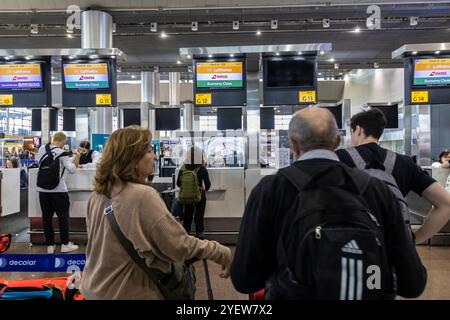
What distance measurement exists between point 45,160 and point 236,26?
516 centimetres

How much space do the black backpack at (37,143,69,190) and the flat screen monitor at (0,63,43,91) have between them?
5.89ft

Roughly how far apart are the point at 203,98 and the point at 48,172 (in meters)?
2.54

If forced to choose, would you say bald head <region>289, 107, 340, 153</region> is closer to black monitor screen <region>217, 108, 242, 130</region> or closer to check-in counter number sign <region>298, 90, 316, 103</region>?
check-in counter number sign <region>298, 90, 316, 103</region>

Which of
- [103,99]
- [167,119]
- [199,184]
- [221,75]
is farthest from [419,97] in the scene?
[103,99]

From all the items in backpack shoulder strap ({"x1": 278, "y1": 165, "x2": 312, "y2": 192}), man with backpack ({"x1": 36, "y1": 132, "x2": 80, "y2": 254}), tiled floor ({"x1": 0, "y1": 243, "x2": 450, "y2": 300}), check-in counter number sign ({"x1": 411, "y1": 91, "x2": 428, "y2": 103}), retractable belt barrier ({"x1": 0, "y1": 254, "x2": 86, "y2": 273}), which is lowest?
tiled floor ({"x1": 0, "y1": 243, "x2": 450, "y2": 300})

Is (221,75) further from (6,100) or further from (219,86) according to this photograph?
(6,100)

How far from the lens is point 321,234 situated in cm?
111

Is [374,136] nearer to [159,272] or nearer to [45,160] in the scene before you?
[159,272]

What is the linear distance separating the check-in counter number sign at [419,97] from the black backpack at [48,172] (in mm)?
5384

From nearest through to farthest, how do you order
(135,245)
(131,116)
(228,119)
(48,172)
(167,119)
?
(135,245), (48,172), (228,119), (167,119), (131,116)

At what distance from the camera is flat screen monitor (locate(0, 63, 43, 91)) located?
244 inches

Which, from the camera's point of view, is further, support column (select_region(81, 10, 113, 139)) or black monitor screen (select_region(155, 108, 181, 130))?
black monitor screen (select_region(155, 108, 181, 130))

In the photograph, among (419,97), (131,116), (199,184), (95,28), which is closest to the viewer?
(199,184)

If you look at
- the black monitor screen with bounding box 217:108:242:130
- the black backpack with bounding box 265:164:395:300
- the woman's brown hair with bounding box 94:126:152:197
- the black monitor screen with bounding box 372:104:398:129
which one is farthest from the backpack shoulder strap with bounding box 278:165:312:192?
the black monitor screen with bounding box 372:104:398:129
